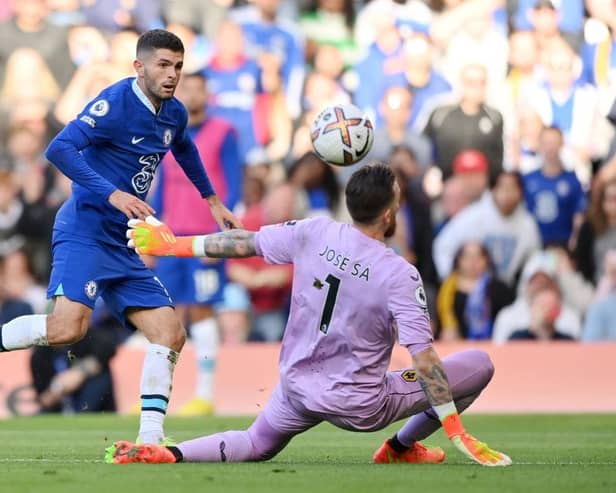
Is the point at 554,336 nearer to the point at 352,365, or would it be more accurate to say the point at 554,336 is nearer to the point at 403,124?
the point at 403,124

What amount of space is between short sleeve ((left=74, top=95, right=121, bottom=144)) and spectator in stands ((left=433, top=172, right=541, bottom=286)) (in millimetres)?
7000

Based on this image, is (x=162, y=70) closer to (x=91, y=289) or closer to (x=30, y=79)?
(x=91, y=289)

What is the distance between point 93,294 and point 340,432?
3948 mm

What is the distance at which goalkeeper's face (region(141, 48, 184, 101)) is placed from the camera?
8.51 meters

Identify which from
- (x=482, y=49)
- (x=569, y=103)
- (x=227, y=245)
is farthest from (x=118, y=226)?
(x=569, y=103)

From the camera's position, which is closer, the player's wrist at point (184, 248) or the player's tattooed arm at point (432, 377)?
the player's tattooed arm at point (432, 377)

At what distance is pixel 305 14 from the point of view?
52.3 ft

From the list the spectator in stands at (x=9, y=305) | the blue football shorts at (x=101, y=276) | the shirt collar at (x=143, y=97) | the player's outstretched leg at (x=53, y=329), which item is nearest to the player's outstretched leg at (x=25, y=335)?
the player's outstretched leg at (x=53, y=329)

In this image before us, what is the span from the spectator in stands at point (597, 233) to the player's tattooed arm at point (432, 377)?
8.15 metres

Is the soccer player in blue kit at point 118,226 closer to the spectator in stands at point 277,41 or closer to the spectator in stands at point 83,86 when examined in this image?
the spectator in stands at point 277,41

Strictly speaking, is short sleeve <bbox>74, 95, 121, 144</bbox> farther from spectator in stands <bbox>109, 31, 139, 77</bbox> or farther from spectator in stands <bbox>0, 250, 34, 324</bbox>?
spectator in stands <bbox>109, 31, 139, 77</bbox>

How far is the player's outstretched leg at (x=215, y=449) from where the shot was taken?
7375 mm

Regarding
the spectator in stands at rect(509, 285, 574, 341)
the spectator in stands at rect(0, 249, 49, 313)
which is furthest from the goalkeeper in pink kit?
the spectator in stands at rect(0, 249, 49, 313)

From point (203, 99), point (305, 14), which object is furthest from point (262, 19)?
point (203, 99)
